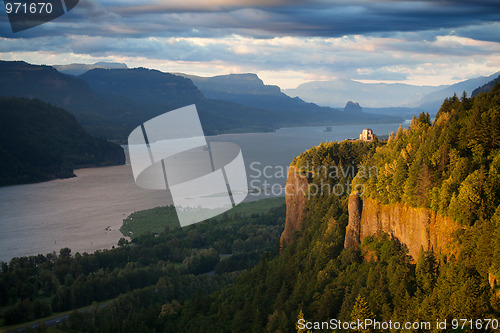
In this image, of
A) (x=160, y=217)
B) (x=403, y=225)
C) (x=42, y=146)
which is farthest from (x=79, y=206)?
(x=403, y=225)

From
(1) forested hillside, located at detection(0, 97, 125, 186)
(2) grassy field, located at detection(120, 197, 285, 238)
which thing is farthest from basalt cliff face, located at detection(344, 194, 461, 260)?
(1) forested hillside, located at detection(0, 97, 125, 186)

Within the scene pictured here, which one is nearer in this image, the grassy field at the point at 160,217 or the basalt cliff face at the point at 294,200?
the basalt cliff face at the point at 294,200

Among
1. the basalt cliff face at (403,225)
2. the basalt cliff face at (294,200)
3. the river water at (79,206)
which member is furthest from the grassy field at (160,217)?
the basalt cliff face at (403,225)

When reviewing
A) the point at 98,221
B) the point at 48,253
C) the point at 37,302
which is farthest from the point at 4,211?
the point at 37,302

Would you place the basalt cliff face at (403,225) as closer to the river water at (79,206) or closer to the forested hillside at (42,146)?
the river water at (79,206)

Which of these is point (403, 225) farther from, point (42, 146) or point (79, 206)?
point (42, 146)

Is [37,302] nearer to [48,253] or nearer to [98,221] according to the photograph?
[48,253]
